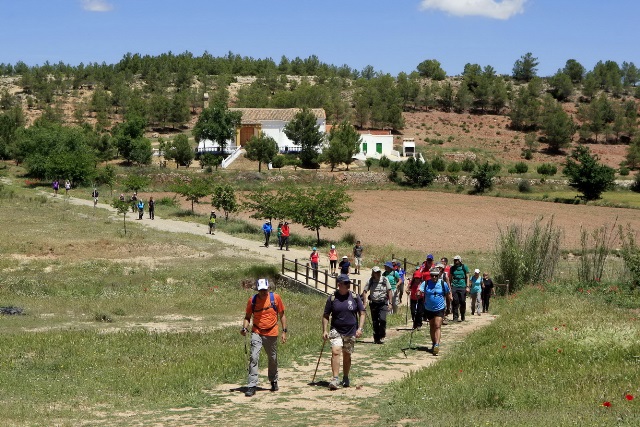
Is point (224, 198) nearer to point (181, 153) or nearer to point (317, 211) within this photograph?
point (317, 211)

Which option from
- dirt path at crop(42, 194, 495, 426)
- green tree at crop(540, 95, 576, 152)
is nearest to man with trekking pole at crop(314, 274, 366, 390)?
dirt path at crop(42, 194, 495, 426)

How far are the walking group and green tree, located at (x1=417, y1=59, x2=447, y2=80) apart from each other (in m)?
163

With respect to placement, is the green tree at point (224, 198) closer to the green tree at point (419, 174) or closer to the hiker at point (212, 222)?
the hiker at point (212, 222)

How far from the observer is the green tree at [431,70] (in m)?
181

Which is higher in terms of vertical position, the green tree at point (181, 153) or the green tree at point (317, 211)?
the green tree at point (181, 153)

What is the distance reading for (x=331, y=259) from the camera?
3275 centimetres

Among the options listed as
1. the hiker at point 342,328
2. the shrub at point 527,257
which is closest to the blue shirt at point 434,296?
the hiker at point 342,328

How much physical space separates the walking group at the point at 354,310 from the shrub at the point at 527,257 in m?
3.78

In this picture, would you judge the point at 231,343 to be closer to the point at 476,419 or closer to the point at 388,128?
the point at 476,419

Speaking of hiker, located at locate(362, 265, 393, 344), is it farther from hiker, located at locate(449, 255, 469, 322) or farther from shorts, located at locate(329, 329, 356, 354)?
hiker, located at locate(449, 255, 469, 322)

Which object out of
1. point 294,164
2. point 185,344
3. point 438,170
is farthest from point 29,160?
point 185,344

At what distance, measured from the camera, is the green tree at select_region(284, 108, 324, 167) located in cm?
9250

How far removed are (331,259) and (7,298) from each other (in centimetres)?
1218

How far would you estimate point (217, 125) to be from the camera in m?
94.4
